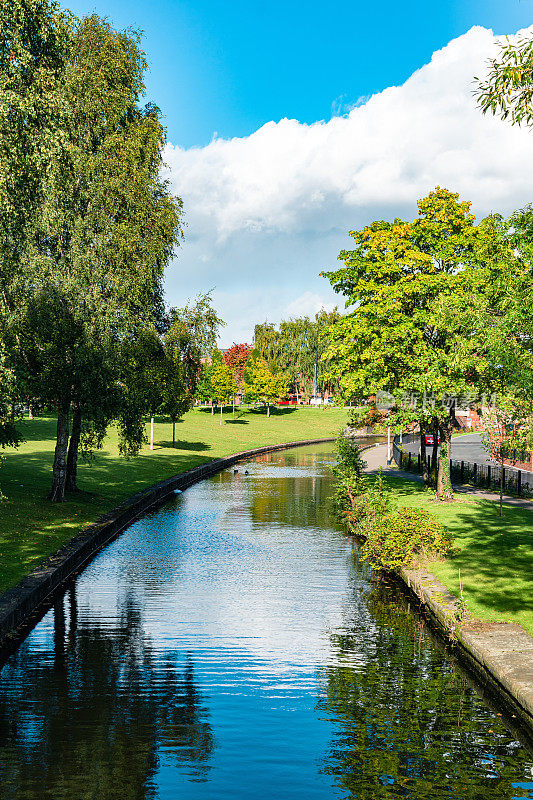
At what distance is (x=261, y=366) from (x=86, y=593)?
296 feet

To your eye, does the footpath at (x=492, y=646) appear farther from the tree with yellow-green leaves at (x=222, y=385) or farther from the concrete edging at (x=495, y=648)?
the tree with yellow-green leaves at (x=222, y=385)

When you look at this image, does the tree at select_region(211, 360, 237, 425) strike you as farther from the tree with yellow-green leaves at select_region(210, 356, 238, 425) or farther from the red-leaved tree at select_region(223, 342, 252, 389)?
the red-leaved tree at select_region(223, 342, 252, 389)

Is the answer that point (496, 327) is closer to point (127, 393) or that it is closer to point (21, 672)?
point (21, 672)

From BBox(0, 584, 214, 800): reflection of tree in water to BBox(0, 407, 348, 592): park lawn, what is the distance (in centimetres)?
359

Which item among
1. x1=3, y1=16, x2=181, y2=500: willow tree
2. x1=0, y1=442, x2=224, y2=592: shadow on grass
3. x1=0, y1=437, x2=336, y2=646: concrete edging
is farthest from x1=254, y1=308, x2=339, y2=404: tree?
x1=3, y1=16, x2=181, y2=500: willow tree

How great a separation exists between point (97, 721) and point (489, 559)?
1092 centimetres

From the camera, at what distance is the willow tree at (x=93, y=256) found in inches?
852

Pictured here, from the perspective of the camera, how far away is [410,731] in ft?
30.3

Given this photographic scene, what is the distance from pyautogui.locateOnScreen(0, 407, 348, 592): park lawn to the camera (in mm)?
19266

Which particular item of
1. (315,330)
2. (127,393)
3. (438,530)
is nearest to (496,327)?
(438,530)

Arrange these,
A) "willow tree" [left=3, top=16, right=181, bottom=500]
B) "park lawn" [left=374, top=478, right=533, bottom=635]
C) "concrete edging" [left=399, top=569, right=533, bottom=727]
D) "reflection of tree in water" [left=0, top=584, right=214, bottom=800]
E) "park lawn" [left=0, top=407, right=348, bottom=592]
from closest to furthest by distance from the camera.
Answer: "reflection of tree in water" [left=0, top=584, right=214, bottom=800]
"concrete edging" [left=399, top=569, right=533, bottom=727]
"park lawn" [left=374, top=478, right=533, bottom=635]
"park lawn" [left=0, top=407, right=348, bottom=592]
"willow tree" [left=3, top=16, right=181, bottom=500]

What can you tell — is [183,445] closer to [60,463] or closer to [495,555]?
[60,463]

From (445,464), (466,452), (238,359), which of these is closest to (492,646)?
(445,464)

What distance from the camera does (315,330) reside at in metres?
113
